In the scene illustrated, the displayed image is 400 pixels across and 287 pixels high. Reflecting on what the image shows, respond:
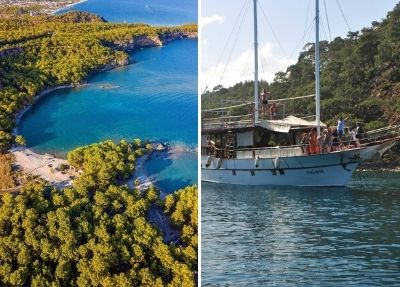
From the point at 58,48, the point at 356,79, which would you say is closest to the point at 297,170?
the point at 58,48

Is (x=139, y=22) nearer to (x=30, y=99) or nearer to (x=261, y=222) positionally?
(x=30, y=99)

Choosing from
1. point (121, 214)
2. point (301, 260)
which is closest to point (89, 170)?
point (121, 214)

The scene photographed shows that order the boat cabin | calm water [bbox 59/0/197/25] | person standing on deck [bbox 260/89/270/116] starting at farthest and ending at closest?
1. person standing on deck [bbox 260/89/270/116]
2. the boat cabin
3. calm water [bbox 59/0/197/25]

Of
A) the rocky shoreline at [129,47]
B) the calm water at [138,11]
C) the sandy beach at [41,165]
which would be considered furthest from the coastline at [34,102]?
the calm water at [138,11]

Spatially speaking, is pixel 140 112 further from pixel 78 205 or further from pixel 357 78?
pixel 357 78

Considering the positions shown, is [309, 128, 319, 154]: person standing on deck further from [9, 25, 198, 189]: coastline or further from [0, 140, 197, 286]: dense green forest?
[0, 140, 197, 286]: dense green forest

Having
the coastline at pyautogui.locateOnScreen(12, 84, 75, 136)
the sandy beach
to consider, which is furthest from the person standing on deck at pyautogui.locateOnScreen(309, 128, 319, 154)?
the sandy beach

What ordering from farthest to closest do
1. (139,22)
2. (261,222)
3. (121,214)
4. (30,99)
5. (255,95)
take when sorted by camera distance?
1. (255,95)
2. (261,222)
3. (139,22)
4. (30,99)
5. (121,214)
